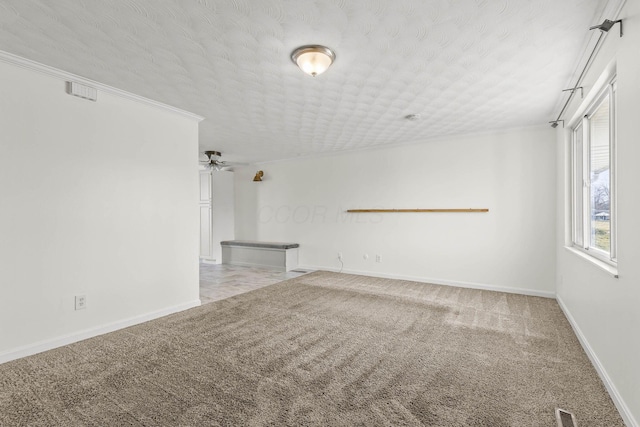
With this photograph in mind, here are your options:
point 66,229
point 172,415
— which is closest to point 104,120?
point 66,229

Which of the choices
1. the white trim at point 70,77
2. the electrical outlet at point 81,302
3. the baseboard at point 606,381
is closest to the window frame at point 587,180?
the baseboard at point 606,381

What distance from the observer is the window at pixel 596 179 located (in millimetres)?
2068

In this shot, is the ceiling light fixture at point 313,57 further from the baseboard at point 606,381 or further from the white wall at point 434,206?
the white wall at point 434,206

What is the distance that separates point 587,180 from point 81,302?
470cm

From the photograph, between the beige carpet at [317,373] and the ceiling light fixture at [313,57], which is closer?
the beige carpet at [317,373]

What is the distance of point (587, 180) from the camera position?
2.83 m

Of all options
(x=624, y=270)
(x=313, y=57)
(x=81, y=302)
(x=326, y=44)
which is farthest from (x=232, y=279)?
(x=624, y=270)

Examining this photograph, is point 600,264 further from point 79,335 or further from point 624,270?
point 79,335

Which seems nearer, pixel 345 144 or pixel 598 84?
pixel 598 84

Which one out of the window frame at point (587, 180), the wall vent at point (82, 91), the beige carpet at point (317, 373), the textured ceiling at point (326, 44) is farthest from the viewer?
A: the wall vent at point (82, 91)

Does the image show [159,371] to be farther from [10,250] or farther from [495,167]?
[495,167]

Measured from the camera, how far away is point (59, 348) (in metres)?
2.46

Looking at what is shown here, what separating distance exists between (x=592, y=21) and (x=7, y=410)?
13.5ft

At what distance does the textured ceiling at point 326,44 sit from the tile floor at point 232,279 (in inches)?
92.8
